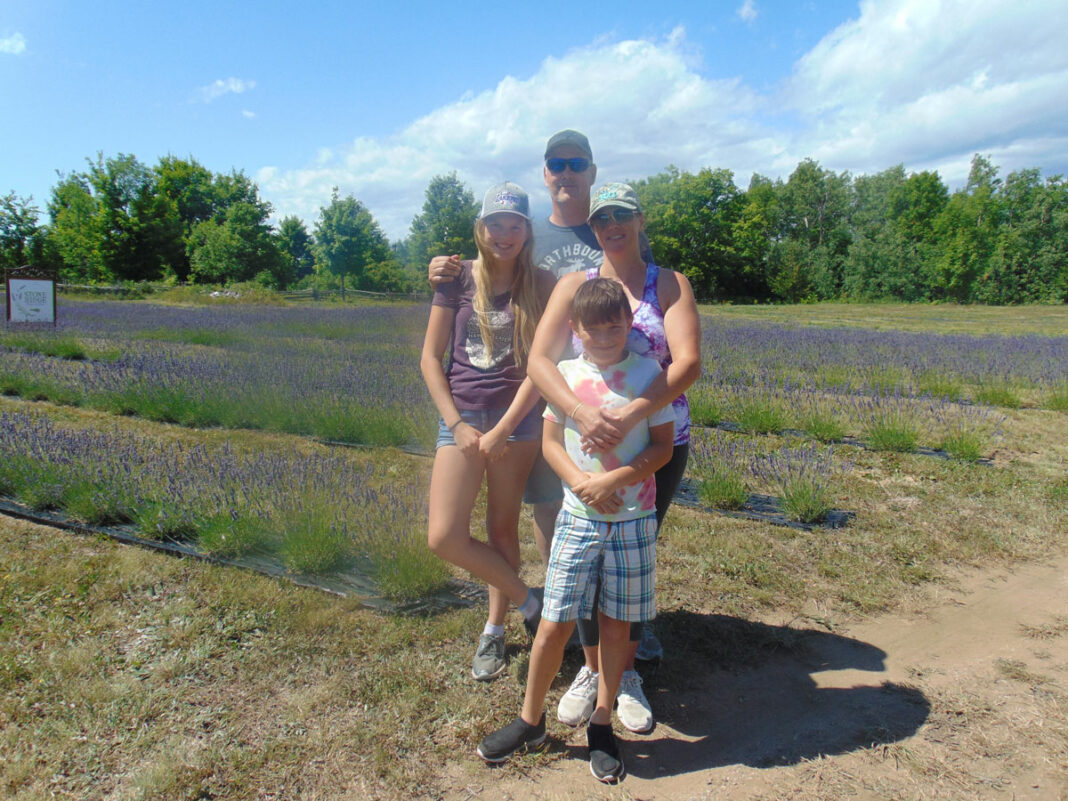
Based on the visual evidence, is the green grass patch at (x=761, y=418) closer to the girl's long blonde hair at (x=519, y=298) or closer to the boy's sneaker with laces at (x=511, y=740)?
the girl's long blonde hair at (x=519, y=298)

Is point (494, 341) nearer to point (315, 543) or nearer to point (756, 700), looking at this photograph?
point (315, 543)

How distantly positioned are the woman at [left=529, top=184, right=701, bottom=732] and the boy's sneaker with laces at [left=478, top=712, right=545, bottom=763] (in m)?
0.18

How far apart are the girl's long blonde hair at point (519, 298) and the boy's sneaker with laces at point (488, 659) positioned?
43.8 inches

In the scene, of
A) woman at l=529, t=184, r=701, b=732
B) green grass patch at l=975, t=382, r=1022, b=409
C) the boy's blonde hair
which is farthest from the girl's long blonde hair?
green grass patch at l=975, t=382, r=1022, b=409

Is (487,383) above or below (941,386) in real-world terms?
above

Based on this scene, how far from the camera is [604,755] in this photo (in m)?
2.11

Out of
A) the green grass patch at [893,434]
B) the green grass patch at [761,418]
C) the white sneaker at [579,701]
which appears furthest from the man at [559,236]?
the green grass patch at [761,418]

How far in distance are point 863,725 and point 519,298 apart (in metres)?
1.95

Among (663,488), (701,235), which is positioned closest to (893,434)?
(663,488)

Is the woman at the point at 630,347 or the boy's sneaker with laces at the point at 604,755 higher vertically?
the woman at the point at 630,347

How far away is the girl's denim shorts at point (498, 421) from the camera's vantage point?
2498 millimetres

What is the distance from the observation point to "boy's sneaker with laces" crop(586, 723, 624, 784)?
208 cm

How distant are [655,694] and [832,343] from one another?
10.6 m

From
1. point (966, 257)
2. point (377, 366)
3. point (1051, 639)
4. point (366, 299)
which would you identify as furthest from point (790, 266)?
point (1051, 639)
